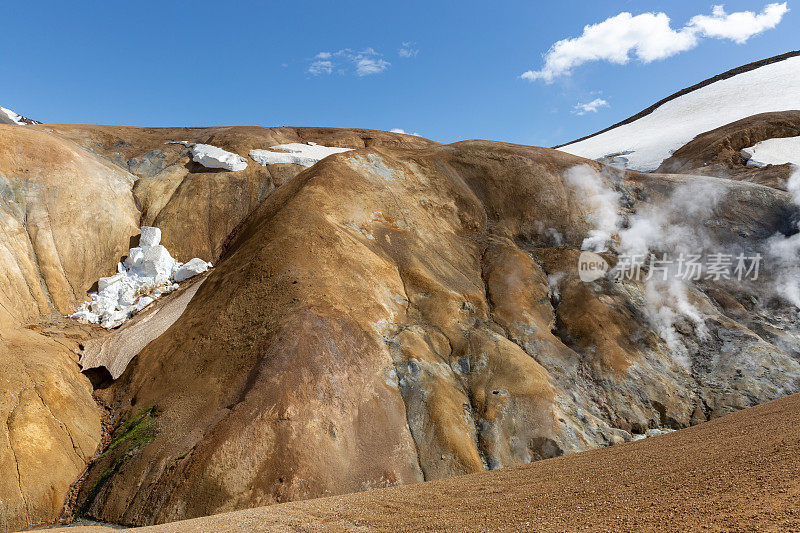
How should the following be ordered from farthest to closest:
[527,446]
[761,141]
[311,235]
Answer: [761,141] < [311,235] < [527,446]

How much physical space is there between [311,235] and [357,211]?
14.9ft

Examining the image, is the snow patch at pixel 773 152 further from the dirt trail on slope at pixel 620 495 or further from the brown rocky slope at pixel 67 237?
→ the brown rocky slope at pixel 67 237

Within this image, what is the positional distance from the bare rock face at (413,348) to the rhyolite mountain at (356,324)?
10cm

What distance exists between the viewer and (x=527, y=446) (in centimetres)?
1619

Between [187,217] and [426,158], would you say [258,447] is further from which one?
[426,158]

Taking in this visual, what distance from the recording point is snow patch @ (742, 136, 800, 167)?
3925 cm

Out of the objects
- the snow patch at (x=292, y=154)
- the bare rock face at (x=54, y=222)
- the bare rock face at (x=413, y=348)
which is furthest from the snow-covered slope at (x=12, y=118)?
the bare rock face at (x=413, y=348)

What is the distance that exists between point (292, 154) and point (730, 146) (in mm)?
50334

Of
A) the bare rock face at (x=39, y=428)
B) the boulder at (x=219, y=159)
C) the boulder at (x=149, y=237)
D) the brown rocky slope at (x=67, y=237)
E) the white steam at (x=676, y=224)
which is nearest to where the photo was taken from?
the bare rock face at (x=39, y=428)

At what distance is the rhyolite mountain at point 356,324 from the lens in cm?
1386

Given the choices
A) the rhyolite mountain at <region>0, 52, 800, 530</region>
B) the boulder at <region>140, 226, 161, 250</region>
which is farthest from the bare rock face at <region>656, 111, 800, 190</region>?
the boulder at <region>140, 226, 161, 250</region>

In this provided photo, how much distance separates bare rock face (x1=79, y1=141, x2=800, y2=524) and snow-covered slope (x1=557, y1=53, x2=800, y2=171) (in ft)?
90.0

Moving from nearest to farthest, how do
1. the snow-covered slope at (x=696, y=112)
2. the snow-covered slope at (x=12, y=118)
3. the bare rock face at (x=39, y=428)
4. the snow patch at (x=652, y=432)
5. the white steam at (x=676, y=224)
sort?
1. the bare rock face at (x=39, y=428)
2. the snow patch at (x=652, y=432)
3. the white steam at (x=676, y=224)
4. the snow-covered slope at (x=696, y=112)
5. the snow-covered slope at (x=12, y=118)

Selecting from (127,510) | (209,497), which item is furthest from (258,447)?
(127,510)
